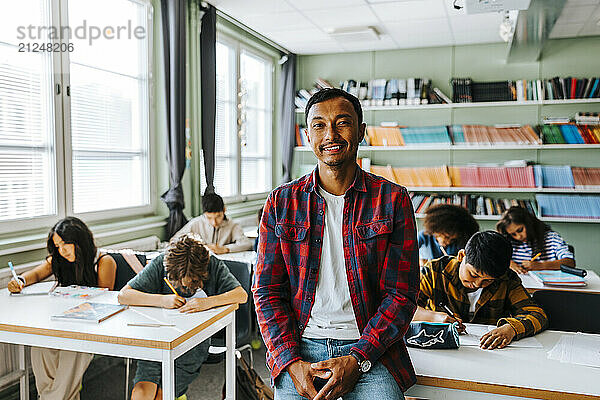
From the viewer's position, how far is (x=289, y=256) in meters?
1.66

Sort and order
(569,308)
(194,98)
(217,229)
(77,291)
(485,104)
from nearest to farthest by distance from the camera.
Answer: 1. (569,308)
2. (77,291)
3. (217,229)
4. (194,98)
5. (485,104)

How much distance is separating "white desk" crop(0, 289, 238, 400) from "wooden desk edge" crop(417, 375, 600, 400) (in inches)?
38.5

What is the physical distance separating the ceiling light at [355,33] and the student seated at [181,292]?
3522 millimetres

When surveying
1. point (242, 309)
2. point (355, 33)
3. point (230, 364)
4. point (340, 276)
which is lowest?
point (230, 364)

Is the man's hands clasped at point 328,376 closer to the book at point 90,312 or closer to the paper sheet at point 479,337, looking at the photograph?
the paper sheet at point 479,337

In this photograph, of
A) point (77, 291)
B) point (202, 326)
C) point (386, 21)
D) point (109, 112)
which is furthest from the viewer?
point (386, 21)

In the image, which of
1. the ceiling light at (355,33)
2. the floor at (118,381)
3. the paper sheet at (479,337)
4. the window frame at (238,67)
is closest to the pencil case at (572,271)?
the paper sheet at (479,337)

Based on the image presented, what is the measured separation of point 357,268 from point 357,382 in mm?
334

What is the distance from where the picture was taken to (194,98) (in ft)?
15.8

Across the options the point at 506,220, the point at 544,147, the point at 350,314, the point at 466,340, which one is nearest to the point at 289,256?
the point at 350,314

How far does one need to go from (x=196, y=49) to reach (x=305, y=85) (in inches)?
96.1

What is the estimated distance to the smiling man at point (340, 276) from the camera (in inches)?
61.5

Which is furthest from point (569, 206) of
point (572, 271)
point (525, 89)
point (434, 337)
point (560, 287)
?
point (434, 337)

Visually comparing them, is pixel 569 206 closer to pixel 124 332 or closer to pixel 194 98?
pixel 194 98
